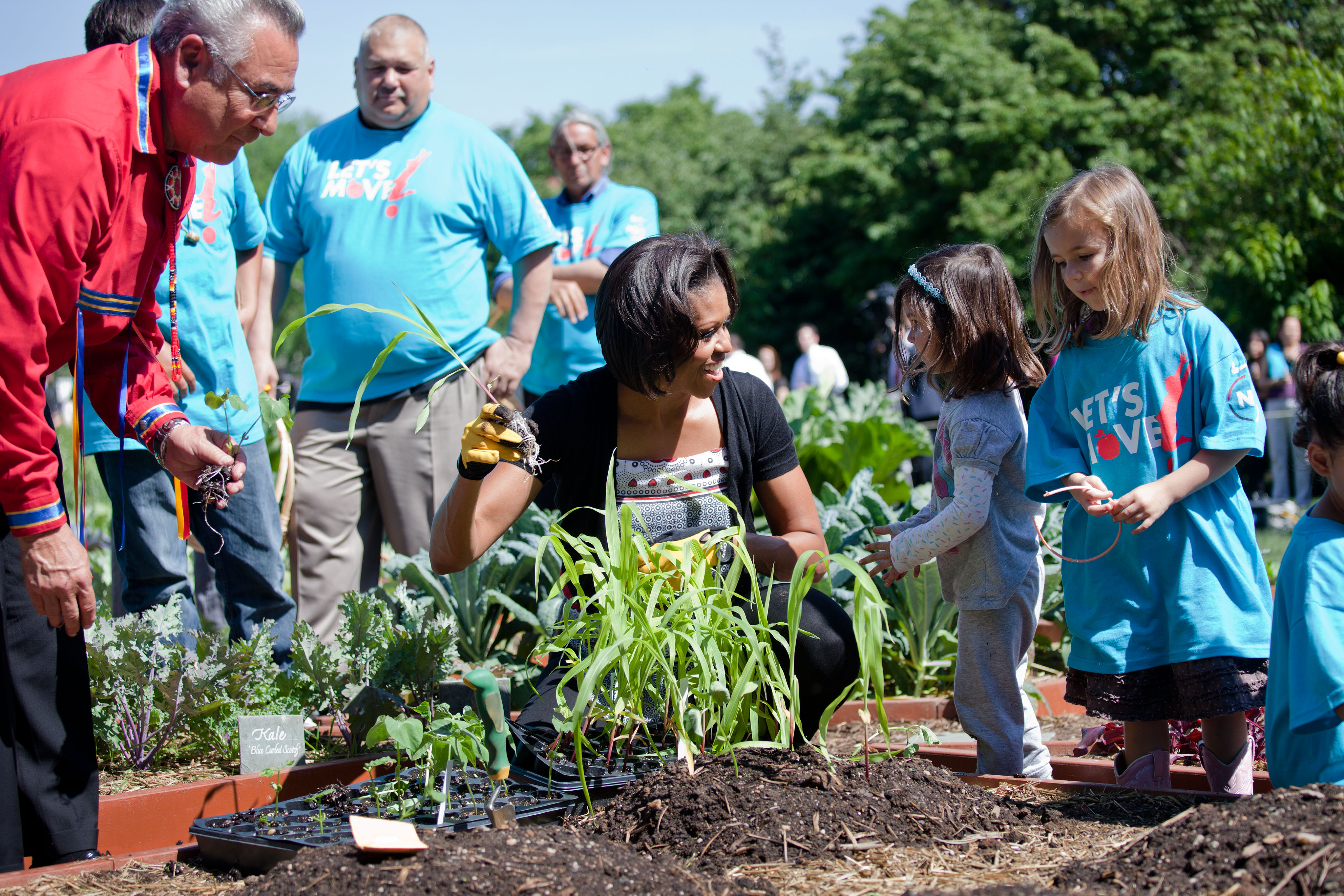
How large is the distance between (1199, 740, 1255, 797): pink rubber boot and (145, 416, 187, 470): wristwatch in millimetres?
2398

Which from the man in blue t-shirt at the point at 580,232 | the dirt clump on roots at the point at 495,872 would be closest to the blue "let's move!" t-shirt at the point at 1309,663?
the dirt clump on roots at the point at 495,872

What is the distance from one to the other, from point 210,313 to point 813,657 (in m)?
2.26

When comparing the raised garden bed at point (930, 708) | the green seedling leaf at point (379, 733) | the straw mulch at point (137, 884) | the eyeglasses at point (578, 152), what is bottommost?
the raised garden bed at point (930, 708)

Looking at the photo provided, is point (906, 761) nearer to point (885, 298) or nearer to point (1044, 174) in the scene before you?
point (885, 298)

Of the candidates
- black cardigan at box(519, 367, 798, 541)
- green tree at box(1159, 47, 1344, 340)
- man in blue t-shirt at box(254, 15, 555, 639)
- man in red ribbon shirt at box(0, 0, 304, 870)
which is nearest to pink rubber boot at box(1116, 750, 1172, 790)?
black cardigan at box(519, 367, 798, 541)

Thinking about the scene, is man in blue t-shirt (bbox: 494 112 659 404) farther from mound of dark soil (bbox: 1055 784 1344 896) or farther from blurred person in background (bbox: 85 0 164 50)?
mound of dark soil (bbox: 1055 784 1344 896)

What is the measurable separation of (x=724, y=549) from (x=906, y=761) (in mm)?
707

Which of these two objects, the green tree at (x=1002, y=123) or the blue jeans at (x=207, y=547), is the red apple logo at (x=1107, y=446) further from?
the green tree at (x=1002, y=123)

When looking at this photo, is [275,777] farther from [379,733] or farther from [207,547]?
[207,547]

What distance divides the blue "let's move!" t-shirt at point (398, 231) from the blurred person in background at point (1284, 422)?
855 centimetres

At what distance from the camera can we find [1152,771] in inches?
94.6

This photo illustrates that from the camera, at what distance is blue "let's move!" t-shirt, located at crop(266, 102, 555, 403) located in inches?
151

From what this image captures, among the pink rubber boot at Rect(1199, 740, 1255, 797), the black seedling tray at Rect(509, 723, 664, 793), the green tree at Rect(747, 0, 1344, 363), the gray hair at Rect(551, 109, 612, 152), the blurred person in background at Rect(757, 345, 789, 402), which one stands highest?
the green tree at Rect(747, 0, 1344, 363)

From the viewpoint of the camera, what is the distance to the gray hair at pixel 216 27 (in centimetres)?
204
